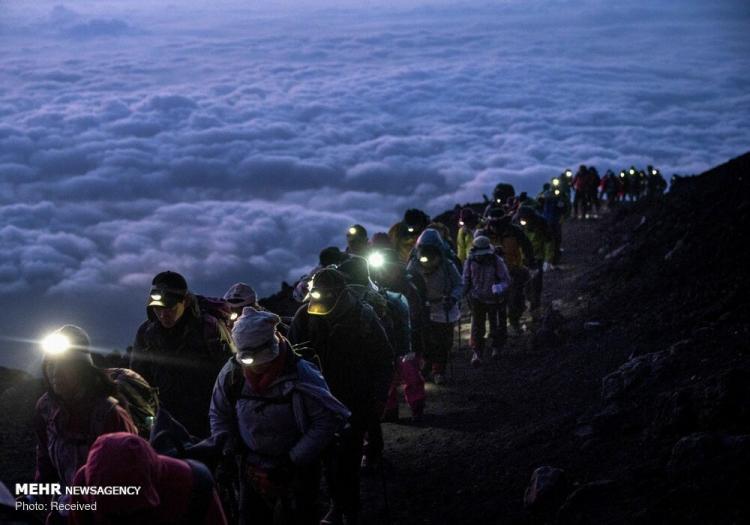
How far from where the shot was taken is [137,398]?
4445 millimetres

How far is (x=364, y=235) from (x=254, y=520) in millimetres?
4566

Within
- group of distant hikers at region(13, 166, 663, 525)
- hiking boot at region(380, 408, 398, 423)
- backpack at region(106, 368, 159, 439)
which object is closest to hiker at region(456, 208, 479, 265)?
group of distant hikers at region(13, 166, 663, 525)

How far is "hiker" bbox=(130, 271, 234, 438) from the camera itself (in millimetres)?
5574

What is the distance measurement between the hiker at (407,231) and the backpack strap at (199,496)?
7527 millimetres

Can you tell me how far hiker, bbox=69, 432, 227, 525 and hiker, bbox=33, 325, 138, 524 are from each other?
0.96 m

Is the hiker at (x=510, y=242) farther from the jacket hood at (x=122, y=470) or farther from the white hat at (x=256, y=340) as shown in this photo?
the jacket hood at (x=122, y=470)

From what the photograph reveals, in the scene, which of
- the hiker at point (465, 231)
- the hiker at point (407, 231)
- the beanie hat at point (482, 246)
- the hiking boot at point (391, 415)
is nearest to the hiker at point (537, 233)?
the hiker at point (465, 231)

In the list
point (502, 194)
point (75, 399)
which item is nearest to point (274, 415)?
point (75, 399)

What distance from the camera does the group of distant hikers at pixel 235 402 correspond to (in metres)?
3.19

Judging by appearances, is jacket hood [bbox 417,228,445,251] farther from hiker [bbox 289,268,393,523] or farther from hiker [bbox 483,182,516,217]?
hiker [bbox 483,182,516,217]

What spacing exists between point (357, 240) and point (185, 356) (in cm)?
366

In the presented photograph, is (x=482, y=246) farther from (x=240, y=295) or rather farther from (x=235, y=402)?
(x=235, y=402)

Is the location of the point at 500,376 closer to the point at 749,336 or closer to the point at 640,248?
the point at 749,336

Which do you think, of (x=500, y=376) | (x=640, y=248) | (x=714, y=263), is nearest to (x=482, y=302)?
(x=500, y=376)
